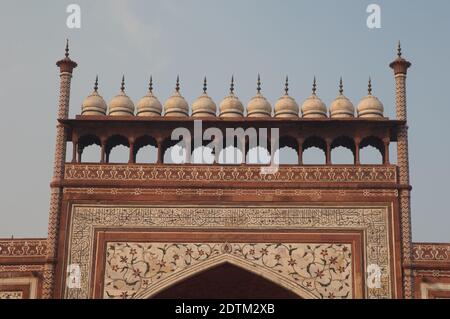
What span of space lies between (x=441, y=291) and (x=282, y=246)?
2563 mm

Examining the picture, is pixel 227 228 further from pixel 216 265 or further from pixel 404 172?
A: pixel 404 172

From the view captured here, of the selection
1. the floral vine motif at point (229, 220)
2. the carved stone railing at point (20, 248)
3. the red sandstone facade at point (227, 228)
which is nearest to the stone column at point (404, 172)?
the red sandstone facade at point (227, 228)

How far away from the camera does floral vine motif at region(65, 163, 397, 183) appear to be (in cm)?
1627

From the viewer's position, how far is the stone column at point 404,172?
15758mm

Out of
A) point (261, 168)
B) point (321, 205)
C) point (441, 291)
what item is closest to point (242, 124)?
point (261, 168)

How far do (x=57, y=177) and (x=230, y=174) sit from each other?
2.79 metres

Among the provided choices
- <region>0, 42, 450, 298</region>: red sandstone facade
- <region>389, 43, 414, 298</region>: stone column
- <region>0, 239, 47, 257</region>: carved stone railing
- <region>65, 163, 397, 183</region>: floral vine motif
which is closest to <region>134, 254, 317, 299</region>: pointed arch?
<region>0, 42, 450, 298</region>: red sandstone facade

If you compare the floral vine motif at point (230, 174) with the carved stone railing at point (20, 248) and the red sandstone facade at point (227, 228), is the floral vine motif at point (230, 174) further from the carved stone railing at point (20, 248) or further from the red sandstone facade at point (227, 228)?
the carved stone railing at point (20, 248)

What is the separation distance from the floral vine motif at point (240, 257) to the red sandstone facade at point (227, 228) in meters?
0.02

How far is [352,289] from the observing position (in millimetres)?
15703

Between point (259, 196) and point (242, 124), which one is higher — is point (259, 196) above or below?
below

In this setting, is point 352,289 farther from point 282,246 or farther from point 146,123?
point 146,123
